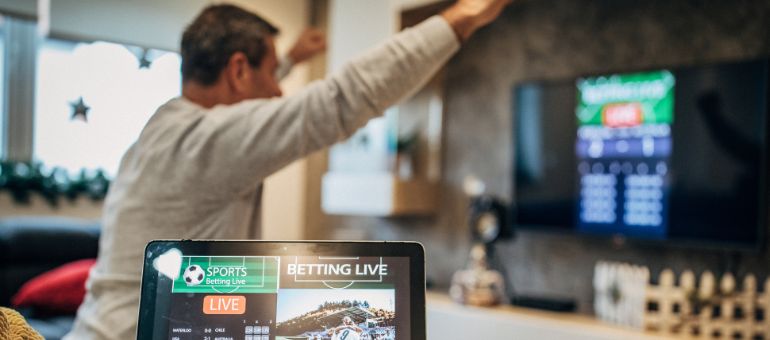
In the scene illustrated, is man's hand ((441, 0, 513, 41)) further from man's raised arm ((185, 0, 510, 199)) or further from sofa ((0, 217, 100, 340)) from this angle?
sofa ((0, 217, 100, 340))

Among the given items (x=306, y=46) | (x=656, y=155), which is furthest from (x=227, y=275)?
(x=656, y=155)

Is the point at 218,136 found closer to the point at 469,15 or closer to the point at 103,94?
the point at 103,94

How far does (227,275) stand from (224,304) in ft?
0.08

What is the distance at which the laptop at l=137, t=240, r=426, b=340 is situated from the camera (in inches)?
21.7

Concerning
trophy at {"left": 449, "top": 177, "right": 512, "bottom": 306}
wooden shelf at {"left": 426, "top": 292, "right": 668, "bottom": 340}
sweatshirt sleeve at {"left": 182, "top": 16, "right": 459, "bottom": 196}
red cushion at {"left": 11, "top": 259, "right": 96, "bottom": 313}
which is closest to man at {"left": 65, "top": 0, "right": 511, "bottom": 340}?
sweatshirt sleeve at {"left": 182, "top": 16, "right": 459, "bottom": 196}

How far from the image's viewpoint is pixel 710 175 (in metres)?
2.45

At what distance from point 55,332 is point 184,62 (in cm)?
184

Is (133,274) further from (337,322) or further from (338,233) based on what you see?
(338,233)

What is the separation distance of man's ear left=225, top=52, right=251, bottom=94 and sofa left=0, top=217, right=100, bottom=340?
242cm

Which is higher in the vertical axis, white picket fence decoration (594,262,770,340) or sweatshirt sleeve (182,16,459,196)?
sweatshirt sleeve (182,16,459,196)

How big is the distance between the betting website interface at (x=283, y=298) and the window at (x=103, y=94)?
158 millimetres

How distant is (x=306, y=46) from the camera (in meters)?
1.06

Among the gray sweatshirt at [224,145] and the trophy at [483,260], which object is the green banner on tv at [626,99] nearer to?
the trophy at [483,260]

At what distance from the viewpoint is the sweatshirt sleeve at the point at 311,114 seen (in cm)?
68
